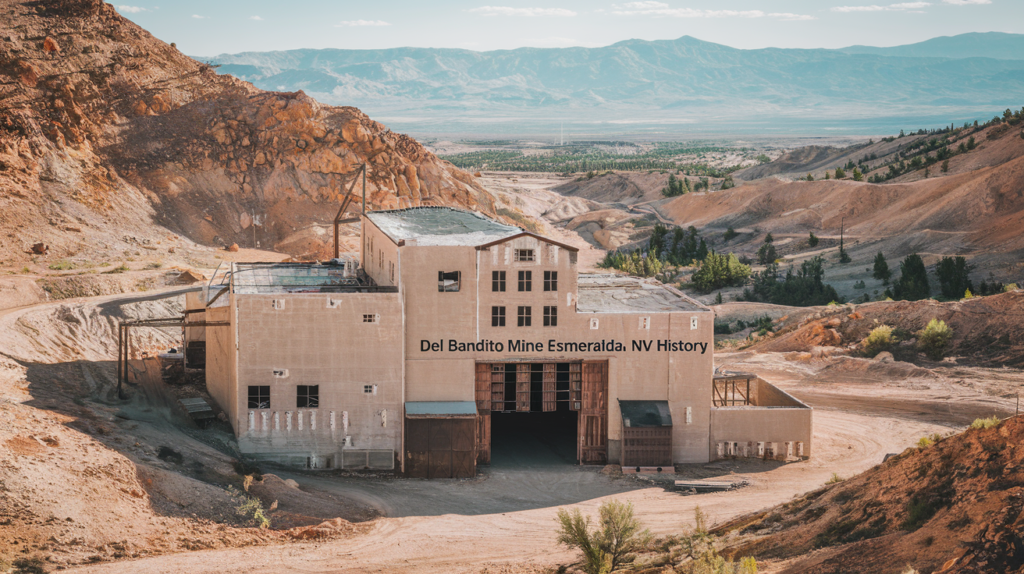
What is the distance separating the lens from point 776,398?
118 ft

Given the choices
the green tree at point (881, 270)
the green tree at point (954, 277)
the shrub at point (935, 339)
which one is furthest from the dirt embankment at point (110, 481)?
the green tree at point (881, 270)

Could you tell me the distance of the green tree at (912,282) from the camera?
193 feet

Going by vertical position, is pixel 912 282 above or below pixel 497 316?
below

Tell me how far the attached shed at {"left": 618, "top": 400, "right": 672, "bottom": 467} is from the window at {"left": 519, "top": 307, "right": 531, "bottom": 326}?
4471mm

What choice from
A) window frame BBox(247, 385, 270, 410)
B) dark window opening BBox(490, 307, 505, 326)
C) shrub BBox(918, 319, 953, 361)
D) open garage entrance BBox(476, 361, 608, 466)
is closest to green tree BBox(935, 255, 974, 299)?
shrub BBox(918, 319, 953, 361)

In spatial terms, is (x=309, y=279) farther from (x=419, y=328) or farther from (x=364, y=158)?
(x=364, y=158)

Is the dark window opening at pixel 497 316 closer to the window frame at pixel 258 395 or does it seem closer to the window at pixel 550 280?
the window at pixel 550 280

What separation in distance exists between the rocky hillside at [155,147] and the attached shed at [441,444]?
31.0 m

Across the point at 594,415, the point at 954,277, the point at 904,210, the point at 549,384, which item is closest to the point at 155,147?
the point at 549,384

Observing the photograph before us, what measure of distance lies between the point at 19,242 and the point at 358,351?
29.2 metres

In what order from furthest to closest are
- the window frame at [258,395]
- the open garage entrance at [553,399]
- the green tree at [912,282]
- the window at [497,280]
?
the green tree at [912,282]
the open garage entrance at [553,399]
the window at [497,280]
the window frame at [258,395]

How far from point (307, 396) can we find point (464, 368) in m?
5.29

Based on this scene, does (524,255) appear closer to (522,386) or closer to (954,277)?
(522,386)

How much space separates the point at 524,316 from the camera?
3206 centimetres
